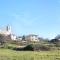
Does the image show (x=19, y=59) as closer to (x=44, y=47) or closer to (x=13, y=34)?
(x=44, y=47)

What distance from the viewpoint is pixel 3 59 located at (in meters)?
18.0

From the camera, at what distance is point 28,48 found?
122ft

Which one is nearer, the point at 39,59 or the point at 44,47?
the point at 39,59

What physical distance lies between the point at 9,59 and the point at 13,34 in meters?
74.7

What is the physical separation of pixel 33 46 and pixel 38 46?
0.83 m

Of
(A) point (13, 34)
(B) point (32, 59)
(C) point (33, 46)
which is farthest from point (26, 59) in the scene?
(A) point (13, 34)

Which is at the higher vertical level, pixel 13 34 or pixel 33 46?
pixel 13 34

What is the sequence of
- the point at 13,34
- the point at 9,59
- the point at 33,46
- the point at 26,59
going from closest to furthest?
1. the point at 26,59
2. the point at 9,59
3. the point at 33,46
4. the point at 13,34

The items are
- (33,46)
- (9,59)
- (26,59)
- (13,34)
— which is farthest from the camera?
(13,34)

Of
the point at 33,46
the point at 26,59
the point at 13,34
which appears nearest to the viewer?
the point at 26,59

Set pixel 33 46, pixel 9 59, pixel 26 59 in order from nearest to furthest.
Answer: pixel 26 59 < pixel 9 59 < pixel 33 46

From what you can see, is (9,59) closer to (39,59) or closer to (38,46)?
(39,59)

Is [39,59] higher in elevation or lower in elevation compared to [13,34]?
lower

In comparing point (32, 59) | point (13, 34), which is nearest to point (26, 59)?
point (32, 59)
